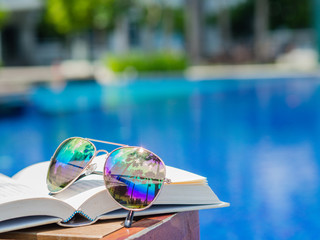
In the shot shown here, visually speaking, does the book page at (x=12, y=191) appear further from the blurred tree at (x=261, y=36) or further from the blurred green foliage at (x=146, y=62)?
the blurred tree at (x=261, y=36)

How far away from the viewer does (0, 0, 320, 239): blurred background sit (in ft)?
13.3

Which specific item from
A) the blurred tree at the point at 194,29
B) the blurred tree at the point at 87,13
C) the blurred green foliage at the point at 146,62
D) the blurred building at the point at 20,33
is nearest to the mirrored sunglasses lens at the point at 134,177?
the blurred green foliage at the point at 146,62

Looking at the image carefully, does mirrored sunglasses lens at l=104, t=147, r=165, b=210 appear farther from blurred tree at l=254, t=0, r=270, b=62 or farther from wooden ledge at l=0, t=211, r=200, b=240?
blurred tree at l=254, t=0, r=270, b=62

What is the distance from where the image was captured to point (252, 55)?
25219 mm

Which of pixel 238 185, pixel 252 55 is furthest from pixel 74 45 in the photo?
pixel 238 185

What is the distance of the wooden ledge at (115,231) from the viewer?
4.78 feet

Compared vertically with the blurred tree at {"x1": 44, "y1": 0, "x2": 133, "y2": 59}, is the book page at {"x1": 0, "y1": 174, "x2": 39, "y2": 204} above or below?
below

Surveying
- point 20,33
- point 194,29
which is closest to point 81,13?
point 194,29

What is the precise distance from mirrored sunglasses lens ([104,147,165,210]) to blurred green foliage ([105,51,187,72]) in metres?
19.0

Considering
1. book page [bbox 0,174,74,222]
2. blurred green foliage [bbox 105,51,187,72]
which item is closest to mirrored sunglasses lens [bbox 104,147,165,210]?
book page [bbox 0,174,74,222]

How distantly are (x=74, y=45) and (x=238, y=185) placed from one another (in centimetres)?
2957

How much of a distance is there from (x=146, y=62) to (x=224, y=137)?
13.9 meters

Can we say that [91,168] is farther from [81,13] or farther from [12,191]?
[81,13]

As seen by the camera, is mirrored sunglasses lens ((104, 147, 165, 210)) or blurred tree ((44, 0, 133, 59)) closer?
mirrored sunglasses lens ((104, 147, 165, 210))
